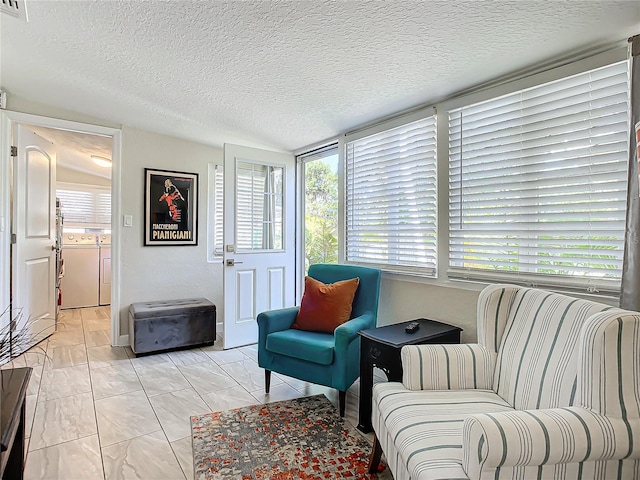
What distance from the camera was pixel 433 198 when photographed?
239 cm

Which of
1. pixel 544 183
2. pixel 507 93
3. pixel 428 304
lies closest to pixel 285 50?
pixel 507 93

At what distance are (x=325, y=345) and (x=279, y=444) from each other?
0.59m

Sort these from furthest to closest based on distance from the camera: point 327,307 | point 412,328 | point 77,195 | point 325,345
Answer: point 77,195
point 327,307
point 325,345
point 412,328

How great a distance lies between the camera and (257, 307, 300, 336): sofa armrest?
95.9 inches

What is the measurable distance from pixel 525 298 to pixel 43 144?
4.61m

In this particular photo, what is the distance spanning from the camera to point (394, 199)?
2689mm

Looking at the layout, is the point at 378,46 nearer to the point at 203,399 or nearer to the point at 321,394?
the point at 321,394

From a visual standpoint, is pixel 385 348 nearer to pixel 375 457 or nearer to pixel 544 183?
pixel 375 457

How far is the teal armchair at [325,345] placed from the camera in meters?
2.08

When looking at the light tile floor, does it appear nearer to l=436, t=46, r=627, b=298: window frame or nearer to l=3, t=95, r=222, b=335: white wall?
l=3, t=95, r=222, b=335: white wall

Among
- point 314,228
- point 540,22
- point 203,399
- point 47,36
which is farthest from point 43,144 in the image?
point 540,22

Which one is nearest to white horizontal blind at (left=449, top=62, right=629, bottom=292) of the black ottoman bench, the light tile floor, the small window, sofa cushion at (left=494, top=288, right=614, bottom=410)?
sofa cushion at (left=494, top=288, right=614, bottom=410)

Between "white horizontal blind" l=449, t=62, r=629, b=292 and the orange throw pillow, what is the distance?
0.73 meters

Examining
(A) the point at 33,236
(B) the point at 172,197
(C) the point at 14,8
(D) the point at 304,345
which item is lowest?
(D) the point at 304,345
